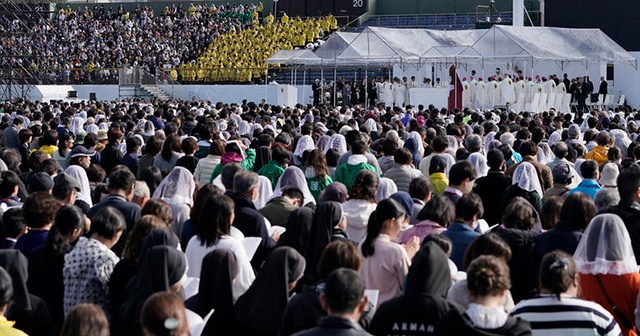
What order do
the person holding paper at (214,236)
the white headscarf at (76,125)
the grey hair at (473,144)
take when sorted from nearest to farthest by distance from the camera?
the person holding paper at (214,236) → the grey hair at (473,144) → the white headscarf at (76,125)

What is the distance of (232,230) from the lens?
8281 millimetres

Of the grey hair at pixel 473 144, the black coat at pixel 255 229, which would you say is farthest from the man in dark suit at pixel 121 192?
the grey hair at pixel 473 144

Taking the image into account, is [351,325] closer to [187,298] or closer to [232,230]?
[187,298]

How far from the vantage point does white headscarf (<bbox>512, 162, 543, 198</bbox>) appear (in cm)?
1112

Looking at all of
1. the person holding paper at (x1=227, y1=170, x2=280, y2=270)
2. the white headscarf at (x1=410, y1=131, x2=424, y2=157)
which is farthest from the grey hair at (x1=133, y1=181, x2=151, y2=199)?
the white headscarf at (x1=410, y1=131, x2=424, y2=157)

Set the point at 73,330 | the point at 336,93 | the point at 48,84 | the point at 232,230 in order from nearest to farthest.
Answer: the point at 73,330 < the point at 232,230 < the point at 336,93 < the point at 48,84

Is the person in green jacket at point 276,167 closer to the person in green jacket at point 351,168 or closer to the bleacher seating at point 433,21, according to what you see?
the person in green jacket at point 351,168

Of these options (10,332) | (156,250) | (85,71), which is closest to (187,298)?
(156,250)

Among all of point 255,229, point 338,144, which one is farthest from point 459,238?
point 338,144

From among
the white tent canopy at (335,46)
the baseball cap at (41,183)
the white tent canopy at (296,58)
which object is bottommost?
the baseball cap at (41,183)

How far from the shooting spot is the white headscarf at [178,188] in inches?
401

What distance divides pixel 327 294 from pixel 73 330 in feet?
3.86

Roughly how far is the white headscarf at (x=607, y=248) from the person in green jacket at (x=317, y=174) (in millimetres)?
5263

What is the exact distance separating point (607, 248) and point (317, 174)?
5.47 m
